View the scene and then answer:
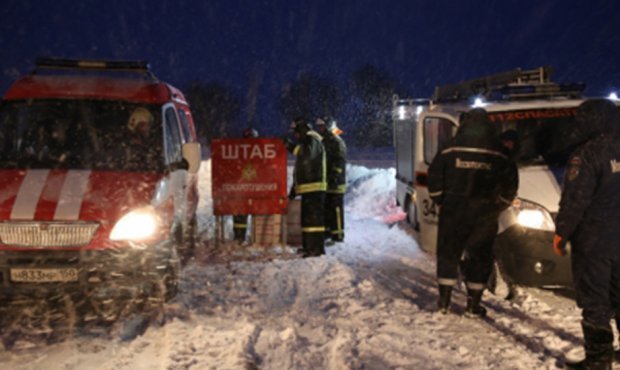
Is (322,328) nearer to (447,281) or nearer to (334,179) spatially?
(447,281)

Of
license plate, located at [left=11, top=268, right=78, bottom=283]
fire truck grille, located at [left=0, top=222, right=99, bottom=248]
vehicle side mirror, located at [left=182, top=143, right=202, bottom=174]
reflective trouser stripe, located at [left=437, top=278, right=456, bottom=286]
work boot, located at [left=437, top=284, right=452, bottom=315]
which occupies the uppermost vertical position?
vehicle side mirror, located at [left=182, top=143, right=202, bottom=174]

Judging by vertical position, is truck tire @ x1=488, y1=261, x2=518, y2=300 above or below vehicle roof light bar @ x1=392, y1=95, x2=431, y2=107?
below

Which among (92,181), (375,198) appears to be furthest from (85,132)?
(375,198)

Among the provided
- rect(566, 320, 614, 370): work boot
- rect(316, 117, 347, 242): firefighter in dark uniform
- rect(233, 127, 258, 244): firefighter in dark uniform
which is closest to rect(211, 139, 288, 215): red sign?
rect(233, 127, 258, 244): firefighter in dark uniform

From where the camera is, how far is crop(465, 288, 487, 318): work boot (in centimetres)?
569

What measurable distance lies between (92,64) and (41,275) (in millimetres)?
3001

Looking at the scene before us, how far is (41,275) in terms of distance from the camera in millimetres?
5176

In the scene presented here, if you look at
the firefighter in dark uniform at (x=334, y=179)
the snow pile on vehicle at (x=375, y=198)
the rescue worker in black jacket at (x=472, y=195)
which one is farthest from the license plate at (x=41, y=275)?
the snow pile on vehicle at (x=375, y=198)

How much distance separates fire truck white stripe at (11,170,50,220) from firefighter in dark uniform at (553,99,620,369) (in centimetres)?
428

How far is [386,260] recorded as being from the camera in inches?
338

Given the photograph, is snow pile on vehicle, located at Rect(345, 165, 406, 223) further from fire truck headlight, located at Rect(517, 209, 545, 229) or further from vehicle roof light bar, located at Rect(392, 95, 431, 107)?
fire truck headlight, located at Rect(517, 209, 545, 229)

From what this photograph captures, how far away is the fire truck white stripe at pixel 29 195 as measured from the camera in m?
5.21

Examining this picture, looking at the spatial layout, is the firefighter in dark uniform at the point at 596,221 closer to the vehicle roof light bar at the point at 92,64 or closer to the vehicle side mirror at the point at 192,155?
the vehicle side mirror at the point at 192,155

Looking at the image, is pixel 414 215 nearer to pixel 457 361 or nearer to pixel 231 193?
pixel 231 193
